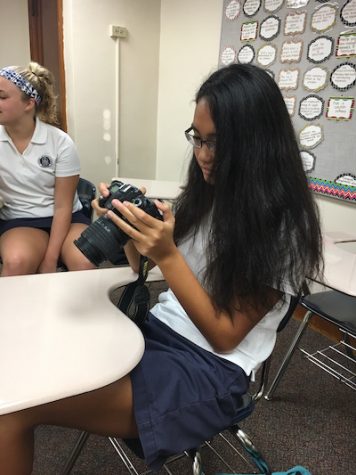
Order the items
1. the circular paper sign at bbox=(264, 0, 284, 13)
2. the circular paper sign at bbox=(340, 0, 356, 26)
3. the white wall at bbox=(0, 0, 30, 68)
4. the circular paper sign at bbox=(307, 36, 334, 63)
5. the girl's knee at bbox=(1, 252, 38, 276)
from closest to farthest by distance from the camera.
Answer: the girl's knee at bbox=(1, 252, 38, 276), the circular paper sign at bbox=(340, 0, 356, 26), the circular paper sign at bbox=(307, 36, 334, 63), the circular paper sign at bbox=(264, 0, 284, 13), the white wall at bbox=(0, 0, 30, 68)

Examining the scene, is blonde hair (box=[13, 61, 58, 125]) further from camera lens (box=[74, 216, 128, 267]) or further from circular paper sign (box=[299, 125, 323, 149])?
circular paper sign (box=[299, 125, 323, 149])

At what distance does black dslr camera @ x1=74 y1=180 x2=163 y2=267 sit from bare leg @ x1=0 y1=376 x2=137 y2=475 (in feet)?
0.87

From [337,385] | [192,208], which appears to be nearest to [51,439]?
[192,208]

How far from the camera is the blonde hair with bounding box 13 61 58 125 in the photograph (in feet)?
5.67

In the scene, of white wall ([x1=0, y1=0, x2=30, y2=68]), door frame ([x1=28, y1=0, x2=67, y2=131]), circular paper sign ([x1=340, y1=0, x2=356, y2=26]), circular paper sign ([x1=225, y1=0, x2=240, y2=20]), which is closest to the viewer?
circular paper sign ([x1=340, y1=0, x2=356, y2=26])

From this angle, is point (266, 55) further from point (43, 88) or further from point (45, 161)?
point (45, 161)

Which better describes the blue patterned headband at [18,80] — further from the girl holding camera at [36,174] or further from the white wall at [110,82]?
the white wall at [110,82]

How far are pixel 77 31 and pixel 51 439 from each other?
2577mm

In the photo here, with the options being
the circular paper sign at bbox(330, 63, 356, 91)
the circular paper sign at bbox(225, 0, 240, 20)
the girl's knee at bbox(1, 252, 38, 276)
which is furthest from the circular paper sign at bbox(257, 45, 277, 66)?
the girl's knee at bbox(1, 252, 38, 276)

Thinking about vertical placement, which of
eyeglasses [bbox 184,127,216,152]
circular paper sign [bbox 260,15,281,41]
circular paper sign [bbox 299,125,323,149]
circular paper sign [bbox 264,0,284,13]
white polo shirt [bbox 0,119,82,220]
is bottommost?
white polo shirt [bbox 0,119,82,220]

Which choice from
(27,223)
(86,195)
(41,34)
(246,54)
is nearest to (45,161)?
(27,223)

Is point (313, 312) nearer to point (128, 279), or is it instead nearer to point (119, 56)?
point (128, 279)

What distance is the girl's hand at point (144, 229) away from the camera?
31.9 inches

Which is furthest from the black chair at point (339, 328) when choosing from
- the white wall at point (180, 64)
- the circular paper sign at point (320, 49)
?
the white wall at point (180, 64)
